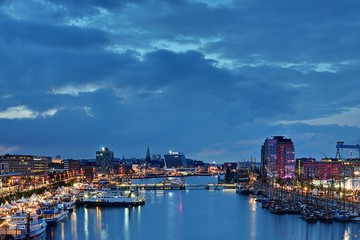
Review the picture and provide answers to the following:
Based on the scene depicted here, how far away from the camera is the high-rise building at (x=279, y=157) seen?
81.5 m

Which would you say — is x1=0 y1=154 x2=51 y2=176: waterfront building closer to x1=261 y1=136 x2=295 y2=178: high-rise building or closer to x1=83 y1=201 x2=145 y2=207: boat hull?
x1=83 y1=201 x2=145 y2=207: boat hull

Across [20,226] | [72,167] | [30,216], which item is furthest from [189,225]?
[72,167]

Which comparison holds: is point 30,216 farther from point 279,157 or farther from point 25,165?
point 279,157

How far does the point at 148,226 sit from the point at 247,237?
543cm

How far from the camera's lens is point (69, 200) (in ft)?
124

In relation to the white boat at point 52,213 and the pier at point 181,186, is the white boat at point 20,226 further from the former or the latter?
A: the pier at point 181,186

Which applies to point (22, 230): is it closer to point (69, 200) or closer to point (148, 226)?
point (148, 226)

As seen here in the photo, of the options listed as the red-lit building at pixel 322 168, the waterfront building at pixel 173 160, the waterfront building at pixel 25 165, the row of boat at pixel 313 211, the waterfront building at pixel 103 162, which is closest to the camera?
the row of boat at pixel 313 211

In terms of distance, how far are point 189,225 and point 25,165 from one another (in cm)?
4192

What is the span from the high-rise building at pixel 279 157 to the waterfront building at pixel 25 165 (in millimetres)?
31486

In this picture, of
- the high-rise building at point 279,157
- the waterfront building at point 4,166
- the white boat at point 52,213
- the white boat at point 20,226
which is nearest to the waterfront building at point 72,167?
the waterfront building at point 4,166

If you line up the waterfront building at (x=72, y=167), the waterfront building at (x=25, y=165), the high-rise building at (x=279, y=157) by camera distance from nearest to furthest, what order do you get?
the waterfront building at (x=25, y=165), the waterfront building at (x=72, y=167), the high-rise building at (x=279, y=157)

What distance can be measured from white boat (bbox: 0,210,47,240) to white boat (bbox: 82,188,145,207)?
14.5 meters

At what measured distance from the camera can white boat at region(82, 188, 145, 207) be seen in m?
39.2
